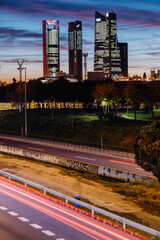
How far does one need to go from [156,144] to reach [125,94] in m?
66.4

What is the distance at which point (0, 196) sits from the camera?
21625 mm

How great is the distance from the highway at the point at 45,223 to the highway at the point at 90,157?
15.1 metres

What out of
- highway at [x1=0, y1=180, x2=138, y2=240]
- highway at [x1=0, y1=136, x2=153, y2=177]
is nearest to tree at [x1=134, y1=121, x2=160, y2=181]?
highway at [x1=0, y1=180, x2=138, y2=240]

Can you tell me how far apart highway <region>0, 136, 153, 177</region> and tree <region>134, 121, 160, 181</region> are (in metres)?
8.73

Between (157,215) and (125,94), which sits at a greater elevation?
(125,94)

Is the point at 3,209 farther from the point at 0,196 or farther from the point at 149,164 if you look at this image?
the point at 149,164

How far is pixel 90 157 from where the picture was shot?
138 ft

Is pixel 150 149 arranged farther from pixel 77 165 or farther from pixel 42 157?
pixel 42 157

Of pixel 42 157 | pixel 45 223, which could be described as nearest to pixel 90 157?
pixel 42 157

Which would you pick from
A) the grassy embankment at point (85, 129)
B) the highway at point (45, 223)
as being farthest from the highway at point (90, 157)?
the highway at point (45, 223)

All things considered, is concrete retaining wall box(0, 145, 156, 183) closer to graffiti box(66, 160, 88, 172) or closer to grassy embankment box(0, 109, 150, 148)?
graffiti box(66, 160, 88, 172)

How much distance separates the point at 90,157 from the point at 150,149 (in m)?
20.2

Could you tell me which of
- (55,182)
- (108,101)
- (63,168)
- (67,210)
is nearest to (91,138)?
(108,101)

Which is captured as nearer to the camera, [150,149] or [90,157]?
[150,149]
